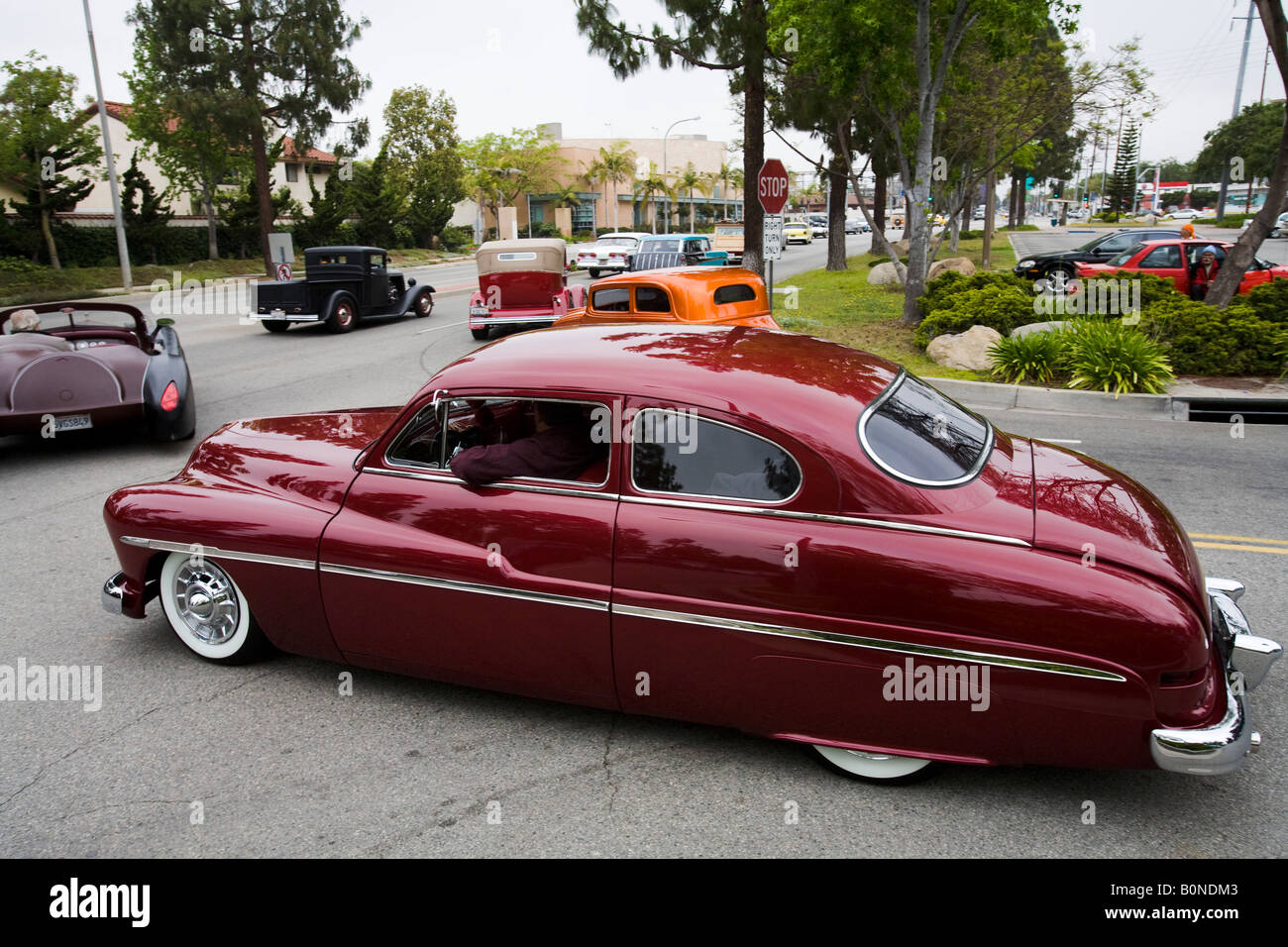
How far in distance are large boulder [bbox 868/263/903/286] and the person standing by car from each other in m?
7.78

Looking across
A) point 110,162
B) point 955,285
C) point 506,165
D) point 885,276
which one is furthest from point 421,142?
point 955,285

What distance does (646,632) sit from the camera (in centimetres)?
331

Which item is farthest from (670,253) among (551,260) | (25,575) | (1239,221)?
(1239,221)

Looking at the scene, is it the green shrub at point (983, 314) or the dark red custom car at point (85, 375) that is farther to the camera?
the green shrub at point (983, 314)

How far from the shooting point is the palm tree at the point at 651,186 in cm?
8362

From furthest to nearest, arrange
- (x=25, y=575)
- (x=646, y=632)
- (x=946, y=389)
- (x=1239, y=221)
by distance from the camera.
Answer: (x=1239, y=221), (x=946, y=389), (x=25, y=575), (x=646, y=632)

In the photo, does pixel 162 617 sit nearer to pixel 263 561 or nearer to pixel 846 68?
pixel 263 561

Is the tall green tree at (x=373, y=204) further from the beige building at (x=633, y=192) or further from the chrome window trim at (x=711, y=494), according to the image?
the chrome window trim at (x=711, y=494)

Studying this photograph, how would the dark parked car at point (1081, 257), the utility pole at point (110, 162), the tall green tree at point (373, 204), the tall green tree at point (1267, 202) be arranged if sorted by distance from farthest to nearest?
the tall green tree at point (373, 204) → the utility pole at point (110, 162) → the dark parked car at point (1081, 257) → the tall green tree at point (1267, 202)

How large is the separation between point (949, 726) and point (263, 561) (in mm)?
2890

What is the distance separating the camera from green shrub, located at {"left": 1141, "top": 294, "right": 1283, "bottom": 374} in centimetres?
1076

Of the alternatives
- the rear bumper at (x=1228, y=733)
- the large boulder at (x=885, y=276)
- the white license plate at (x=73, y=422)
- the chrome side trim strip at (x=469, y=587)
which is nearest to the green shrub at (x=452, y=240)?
the large boulder at (x=885, y=276)

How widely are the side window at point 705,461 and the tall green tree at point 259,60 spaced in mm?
34690

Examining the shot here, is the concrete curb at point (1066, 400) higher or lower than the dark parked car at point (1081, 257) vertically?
lower
